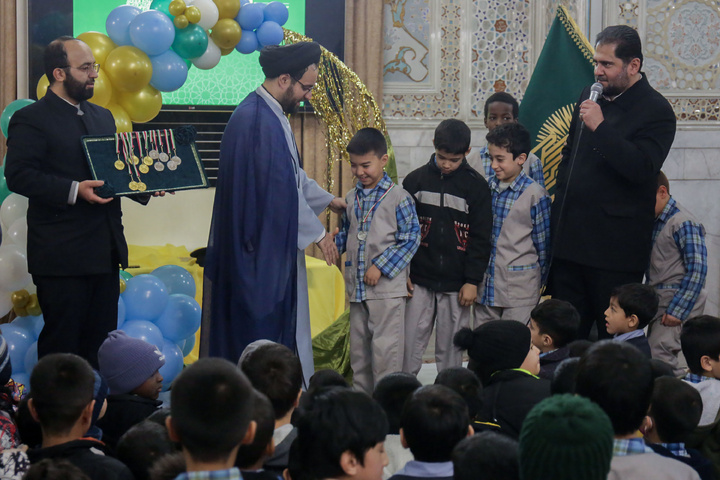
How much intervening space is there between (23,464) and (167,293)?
2338mm

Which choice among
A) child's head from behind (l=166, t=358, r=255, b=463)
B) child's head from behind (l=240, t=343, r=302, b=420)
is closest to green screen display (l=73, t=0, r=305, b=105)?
child's head from behind (l=240, t=343, r=302, b=420)

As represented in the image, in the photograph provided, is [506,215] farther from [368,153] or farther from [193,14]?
[193,14]

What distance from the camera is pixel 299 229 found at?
12.0ft

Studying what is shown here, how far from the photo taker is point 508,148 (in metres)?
4.11

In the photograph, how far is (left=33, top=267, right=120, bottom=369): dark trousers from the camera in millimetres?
3527

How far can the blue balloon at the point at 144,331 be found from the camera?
400 cm

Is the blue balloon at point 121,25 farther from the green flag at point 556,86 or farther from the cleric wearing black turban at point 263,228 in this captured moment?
the green flag at point 556,86

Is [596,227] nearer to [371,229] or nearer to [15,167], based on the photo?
[371,229]

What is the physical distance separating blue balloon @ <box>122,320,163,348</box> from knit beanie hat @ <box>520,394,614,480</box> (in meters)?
2.78

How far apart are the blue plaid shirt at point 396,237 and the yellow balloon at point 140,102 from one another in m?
1.41

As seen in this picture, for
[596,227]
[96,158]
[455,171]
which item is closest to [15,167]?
[96,158]

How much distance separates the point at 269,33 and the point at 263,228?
6.15 ft

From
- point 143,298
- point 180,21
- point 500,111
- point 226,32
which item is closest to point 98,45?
point 180,21

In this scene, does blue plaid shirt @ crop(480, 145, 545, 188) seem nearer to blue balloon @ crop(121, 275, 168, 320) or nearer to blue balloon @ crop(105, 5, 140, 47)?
blue balloon @ crop(121, 275, 168, 320)
